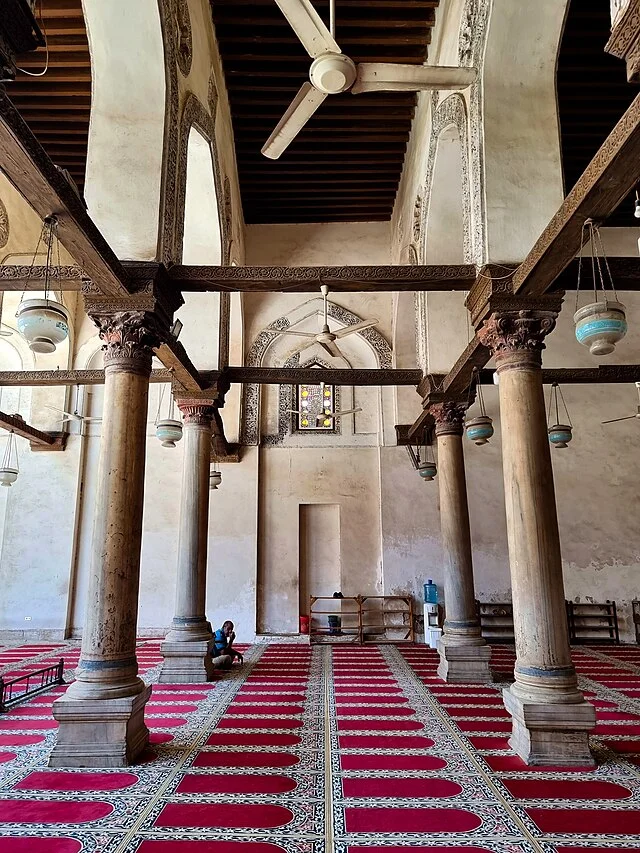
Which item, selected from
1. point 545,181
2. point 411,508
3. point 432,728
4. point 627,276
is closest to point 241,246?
point 411,508

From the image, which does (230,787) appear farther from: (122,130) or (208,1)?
(208,1)

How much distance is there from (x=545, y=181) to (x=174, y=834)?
19.2 ft

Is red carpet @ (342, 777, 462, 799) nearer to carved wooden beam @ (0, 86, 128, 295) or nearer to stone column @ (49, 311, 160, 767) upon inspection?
stone column @ (49, 311, 160, 767)

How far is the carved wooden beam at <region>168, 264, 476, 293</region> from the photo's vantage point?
19.4 feet

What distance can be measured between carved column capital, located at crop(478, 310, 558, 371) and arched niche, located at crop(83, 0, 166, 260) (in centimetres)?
313

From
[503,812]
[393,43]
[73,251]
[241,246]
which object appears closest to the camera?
[503,812]

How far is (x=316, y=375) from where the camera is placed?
8.94m

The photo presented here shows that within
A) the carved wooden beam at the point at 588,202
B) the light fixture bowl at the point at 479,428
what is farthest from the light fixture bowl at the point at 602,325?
the light fixture bowl at the point at 479,428

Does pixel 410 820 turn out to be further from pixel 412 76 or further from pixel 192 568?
pixel 192 568

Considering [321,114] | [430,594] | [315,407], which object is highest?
[321,114]

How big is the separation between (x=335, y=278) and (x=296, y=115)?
5.69 ft

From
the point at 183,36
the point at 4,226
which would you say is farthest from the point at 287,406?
the point at 183,36

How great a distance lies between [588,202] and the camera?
4016 millimetres

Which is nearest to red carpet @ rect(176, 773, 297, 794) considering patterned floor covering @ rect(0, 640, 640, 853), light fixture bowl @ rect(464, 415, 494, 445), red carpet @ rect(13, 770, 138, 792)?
patterned floor covering @ rect(0, 640, 640, 853)
